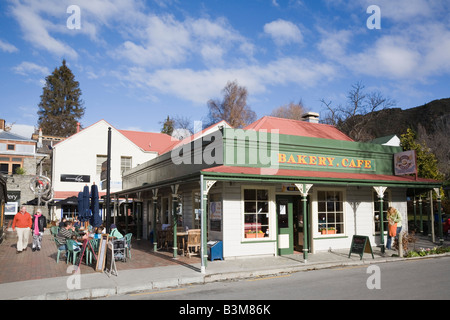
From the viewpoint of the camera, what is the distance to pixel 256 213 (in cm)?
1285

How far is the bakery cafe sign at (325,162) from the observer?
13.9 m

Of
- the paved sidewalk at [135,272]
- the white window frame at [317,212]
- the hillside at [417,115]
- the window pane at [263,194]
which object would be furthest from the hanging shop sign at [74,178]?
the hillside at [417,115]

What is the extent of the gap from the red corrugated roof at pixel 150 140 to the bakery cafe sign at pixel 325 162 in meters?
22.4

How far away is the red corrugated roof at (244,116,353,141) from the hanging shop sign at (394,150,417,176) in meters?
3.35

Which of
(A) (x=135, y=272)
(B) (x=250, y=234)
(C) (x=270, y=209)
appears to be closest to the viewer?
(A) (x=135, y=272)

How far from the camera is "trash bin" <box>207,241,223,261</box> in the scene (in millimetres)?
11852

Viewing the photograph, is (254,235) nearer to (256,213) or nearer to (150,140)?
(256,213)

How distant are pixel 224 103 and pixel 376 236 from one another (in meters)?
33.2

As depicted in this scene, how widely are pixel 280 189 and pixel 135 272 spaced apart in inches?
235

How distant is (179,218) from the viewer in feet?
54.7

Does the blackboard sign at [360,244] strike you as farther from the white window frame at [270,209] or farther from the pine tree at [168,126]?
the pine tree at [168,126]

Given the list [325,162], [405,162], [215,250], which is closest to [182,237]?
[215,250]
